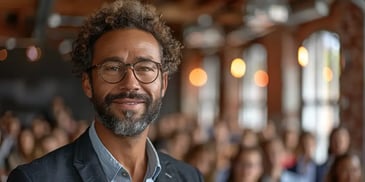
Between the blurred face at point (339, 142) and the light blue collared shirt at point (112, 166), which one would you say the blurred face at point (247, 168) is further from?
the light blue collared shirt at point (112, 166)

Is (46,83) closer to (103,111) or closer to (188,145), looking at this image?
(188,145)

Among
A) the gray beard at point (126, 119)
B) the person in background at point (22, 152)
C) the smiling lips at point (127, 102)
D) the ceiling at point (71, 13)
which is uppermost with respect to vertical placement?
the ceiling at point (71, 13)

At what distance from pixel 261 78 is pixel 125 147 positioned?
48.3 ft

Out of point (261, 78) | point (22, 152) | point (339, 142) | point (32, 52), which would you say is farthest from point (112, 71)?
point (261, 78)

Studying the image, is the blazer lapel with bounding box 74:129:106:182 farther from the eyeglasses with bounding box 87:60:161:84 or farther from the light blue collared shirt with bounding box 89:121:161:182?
the eyeglasses with bounding box 87:60:161:84

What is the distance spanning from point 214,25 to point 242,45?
288 cm

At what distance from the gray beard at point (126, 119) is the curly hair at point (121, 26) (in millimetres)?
130

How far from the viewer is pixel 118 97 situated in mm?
1987

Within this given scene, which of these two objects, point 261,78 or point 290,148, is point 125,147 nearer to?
point 290,148

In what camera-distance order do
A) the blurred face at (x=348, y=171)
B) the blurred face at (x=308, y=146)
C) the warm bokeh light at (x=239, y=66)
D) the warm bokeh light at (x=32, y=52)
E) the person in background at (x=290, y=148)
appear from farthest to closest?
the warm bokeh light at (x=239, y=66) → the warm bokeh light at (x=32, y=52) → the blurred face at (x=308, y=146) → the person in background at (x=290, y=148) → the blurred face at (x=348, y=171)

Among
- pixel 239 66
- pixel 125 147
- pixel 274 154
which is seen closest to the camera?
pixel 125 147

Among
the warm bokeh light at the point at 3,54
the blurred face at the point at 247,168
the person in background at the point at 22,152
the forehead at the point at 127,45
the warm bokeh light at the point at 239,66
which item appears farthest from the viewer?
the warm bokeh light at the point at 239,66

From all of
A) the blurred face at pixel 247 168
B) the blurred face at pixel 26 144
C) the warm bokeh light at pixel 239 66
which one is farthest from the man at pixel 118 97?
the warm bokeh light at pixel 239 66

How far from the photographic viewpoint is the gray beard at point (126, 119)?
2.01 metres
